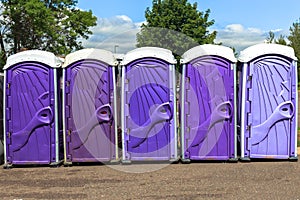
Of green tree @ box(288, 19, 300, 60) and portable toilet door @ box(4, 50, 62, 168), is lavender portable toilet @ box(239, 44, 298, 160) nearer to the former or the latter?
portable toilet door @ box(4, 50, 62, 168)

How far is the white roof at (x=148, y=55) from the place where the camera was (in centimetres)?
776

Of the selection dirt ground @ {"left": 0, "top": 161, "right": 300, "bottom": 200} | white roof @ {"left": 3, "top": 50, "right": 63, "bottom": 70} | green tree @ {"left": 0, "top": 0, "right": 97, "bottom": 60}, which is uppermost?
green tree @ {"left": 0, "top": 0, "right": 97, "bottom": 60}

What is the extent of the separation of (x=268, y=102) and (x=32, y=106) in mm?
4447

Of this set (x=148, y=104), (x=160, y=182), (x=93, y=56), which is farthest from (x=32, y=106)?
Result: (x=160, y=182)

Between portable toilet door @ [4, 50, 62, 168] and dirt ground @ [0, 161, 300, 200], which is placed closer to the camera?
dirt ground @ [0, 161, 300, 200]

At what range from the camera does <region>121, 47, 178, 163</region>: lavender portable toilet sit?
7.76 meters

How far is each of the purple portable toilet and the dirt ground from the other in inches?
13.5

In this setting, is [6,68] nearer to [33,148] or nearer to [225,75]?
[33,148]

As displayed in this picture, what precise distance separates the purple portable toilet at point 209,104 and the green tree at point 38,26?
49.7 ft

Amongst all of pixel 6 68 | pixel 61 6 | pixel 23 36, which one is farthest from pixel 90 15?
pixel 6 68

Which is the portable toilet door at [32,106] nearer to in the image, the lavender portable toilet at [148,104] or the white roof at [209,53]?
the lavender portable toilet at [148,104]

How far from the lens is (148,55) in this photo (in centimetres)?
776

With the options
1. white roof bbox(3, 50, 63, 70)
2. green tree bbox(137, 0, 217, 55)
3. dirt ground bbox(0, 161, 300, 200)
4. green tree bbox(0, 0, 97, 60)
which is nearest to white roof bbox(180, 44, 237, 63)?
dirt ground bbox(0, 161, 300, 200)

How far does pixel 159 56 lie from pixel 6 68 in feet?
9.43
